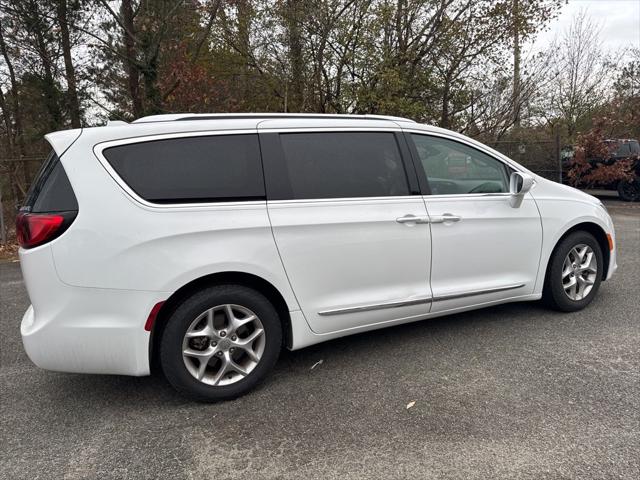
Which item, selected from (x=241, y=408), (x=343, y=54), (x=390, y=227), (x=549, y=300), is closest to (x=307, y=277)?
(x=390, y=227)

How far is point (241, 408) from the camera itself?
270 centimetres

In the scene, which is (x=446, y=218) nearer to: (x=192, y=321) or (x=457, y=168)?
(x=457, y=168)

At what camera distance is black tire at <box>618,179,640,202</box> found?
12664 mm

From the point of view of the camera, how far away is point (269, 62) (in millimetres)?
10727

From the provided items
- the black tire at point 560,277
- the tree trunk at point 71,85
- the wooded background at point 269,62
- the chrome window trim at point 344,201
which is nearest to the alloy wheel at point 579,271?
the black tire at point 560,277

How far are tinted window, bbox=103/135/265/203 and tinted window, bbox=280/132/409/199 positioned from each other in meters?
0.26

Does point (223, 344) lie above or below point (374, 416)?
above

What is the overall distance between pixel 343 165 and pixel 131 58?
8129mm

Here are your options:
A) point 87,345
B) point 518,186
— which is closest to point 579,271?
point 518,186

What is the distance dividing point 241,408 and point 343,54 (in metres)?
9.21

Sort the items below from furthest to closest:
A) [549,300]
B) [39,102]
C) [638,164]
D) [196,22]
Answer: [638,164] → [39,102] → [196,22] → [549,300]

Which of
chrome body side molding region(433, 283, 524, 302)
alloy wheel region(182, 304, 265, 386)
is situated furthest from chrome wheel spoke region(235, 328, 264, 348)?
chrome body side molding region(433, 283, 524, 302)

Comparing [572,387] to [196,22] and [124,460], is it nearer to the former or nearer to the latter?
[124,460]

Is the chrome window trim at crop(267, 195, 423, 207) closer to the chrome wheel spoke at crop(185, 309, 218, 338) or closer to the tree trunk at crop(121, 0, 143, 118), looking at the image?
the chrome wheel spoke at crop(185, 309, 218, 338)
